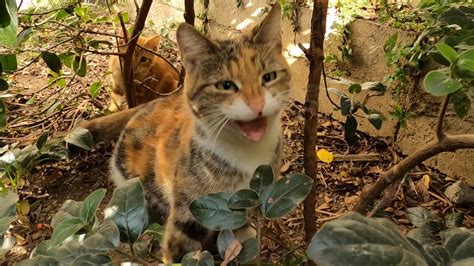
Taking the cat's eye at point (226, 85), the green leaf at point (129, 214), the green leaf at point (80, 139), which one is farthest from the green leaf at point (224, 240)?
the green leaf at point (80, 139)

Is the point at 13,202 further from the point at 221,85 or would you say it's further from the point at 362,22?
the point at 362,22

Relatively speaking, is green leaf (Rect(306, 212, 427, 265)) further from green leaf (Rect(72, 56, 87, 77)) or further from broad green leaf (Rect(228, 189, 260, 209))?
green leaf (Rect(72, 56, 87, 77))

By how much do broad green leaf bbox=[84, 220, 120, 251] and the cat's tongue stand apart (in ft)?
2.27

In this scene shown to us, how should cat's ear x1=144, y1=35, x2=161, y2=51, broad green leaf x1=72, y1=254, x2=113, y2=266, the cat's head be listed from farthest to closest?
cat's ear x1=144, y1=35, x2=161, y2=51 → the cat's head → broad green leaf x1=72, y1=254, x2=113, y2=266

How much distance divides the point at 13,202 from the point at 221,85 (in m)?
0.71

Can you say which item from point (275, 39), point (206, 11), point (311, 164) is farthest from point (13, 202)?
point (206, 11)

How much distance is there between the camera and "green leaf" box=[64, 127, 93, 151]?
1.85m

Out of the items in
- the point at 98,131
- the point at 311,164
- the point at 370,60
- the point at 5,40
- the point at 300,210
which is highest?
the point at 5,40

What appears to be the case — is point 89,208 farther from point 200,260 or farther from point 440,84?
point 440,84

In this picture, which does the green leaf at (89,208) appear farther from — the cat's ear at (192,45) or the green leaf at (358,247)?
the cat's ear at (192,45)

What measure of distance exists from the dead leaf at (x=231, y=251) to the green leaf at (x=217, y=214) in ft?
0.12

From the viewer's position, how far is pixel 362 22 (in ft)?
7.41

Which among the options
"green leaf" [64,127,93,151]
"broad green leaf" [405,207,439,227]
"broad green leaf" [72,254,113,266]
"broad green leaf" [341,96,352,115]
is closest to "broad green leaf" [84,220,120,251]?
"broad green leaf" [72,254,113,266]

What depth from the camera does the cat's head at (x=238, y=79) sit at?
52.8 inches
